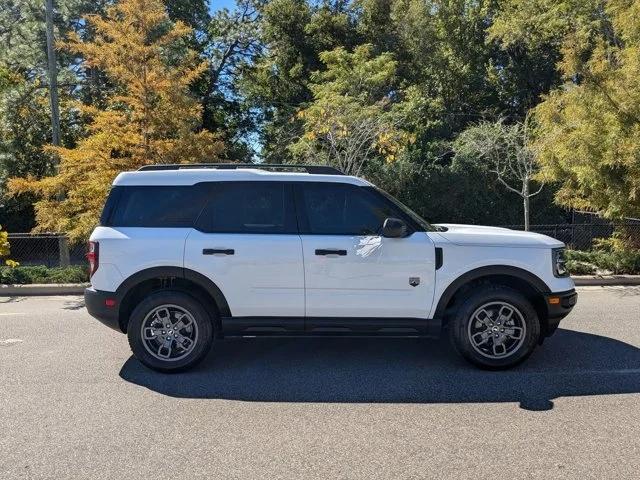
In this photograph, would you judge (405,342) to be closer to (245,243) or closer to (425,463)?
(245,243)

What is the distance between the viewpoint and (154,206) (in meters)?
5.78

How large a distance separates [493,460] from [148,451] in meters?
2.32

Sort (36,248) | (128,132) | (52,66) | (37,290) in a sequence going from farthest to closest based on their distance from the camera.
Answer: (36,248) → (52,66) → (128,132) → (37,290)

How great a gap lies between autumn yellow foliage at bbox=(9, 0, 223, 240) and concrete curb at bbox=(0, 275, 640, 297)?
1121mm

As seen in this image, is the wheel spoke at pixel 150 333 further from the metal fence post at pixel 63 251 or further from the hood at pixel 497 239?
the metal fence post at pixel 63 251

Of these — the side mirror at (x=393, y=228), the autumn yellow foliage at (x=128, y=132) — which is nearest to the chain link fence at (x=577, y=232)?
the autumn yellow foliage at (x=128, y=132)

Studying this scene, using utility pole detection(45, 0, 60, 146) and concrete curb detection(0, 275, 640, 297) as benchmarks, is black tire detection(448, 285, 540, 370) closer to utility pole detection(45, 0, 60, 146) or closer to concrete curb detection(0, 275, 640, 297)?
concrete curb detection(0, 275, 640, 297)

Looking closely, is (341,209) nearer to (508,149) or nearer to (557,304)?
(557,304)

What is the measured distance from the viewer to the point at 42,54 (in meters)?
19.1

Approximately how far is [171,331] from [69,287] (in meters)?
6.64

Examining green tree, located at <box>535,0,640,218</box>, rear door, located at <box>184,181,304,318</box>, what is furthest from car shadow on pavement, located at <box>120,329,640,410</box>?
green tree, located at <box>535,0,640,218</box>

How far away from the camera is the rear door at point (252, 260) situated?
5.55 metres

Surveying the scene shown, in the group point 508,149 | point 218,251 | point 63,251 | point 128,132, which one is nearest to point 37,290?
point 63,251

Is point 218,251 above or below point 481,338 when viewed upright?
above
